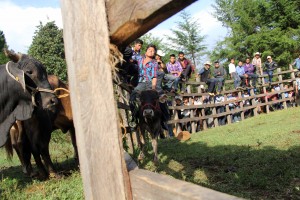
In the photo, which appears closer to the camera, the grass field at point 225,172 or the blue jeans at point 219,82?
the grass field at point 225,172

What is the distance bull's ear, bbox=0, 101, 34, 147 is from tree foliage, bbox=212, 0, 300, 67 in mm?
24169

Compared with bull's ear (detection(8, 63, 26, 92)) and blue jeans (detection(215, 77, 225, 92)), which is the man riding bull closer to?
bull's ear (detection(8, 63, 26, 92))

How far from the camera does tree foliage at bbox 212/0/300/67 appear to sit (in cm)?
2639

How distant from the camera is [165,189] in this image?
56.9 inches

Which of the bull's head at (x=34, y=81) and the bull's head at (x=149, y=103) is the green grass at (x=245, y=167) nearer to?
the bull's head at (x=149, y=103)

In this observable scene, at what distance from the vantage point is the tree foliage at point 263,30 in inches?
1039

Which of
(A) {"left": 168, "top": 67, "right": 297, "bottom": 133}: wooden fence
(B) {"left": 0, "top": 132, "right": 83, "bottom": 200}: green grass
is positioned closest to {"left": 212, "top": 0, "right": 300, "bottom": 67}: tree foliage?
(A) {"left": 168, "top": 67, "right": 297, "bottom": 133}: wooden fence

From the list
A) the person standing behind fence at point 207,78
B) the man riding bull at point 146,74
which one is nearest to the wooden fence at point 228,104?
the person standing behind fence at point 207,78

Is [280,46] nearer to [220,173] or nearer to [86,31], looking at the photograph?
[220,173]

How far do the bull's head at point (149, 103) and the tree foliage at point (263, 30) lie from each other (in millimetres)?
21489

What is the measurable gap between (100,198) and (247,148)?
5.72m

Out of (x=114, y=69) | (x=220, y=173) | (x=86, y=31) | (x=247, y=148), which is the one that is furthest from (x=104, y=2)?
(x=247, y=148)

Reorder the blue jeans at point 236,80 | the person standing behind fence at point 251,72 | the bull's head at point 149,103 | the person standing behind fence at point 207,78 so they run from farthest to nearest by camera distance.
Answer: the person standing behind fence at point 251,72 → the blue jeans at point 236,80 → the person standing behind fence at point 207,78 → the bull's head at point 149,103

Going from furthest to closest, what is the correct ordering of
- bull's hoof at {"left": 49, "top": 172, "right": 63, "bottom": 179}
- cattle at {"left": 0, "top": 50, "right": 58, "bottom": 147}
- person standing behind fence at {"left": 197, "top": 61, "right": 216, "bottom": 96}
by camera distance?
1. person standing behind fence at {"left": 197, "top": 61, "right": 216, "bottom": 96}
2. bull's hoof at {"left": 49, "top": 172, "right": 63, "bottom": 179}
3. cattle at {"left": 0, "top": 50, "right": 58, "bottom": 147}
